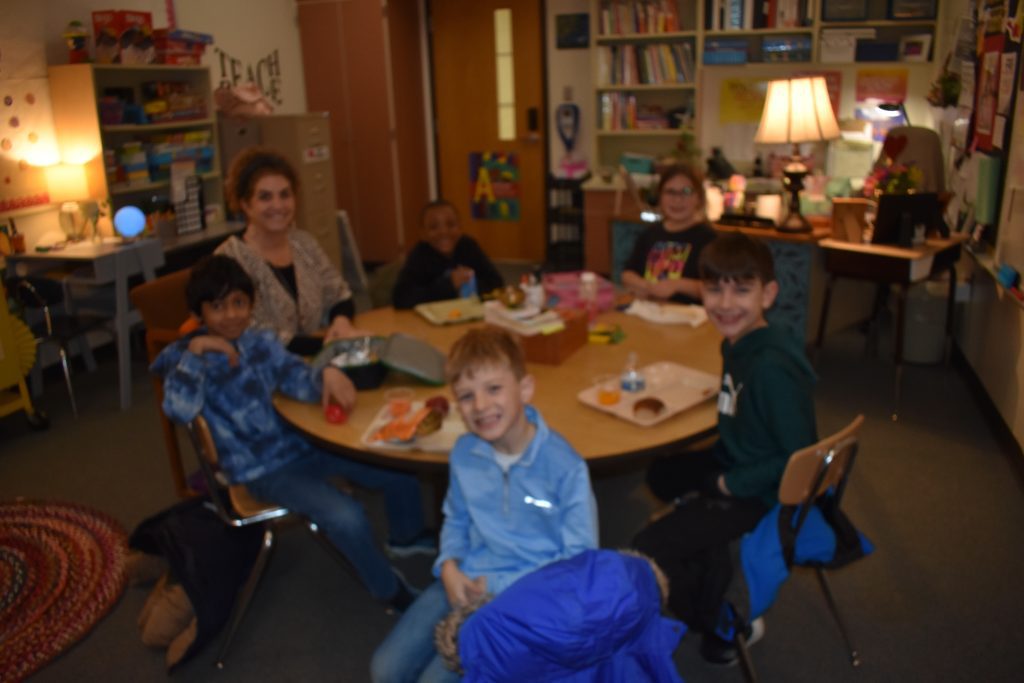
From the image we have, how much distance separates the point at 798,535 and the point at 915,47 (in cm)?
417

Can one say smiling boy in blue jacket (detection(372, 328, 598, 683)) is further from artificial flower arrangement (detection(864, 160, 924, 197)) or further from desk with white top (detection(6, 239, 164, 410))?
desk with white top (detection(6, 239, 164, 410))

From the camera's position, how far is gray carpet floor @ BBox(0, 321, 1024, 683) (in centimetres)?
224

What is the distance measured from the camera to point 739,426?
1.95 metres

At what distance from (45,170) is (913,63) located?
5009mm

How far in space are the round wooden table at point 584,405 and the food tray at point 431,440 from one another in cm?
1

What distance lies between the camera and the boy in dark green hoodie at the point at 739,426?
1.86 metres

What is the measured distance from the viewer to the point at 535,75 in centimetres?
650

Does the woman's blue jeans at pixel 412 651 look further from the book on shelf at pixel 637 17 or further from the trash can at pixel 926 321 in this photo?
the book on shelf at pixel 637 17

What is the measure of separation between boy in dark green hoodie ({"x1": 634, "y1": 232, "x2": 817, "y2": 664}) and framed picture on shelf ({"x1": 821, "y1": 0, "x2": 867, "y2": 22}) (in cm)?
380

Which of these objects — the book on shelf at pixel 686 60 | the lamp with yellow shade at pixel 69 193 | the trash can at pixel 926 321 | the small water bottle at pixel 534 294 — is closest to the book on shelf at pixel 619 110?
the book on shelf at pixel 686 60

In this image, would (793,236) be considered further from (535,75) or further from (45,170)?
(45,170)

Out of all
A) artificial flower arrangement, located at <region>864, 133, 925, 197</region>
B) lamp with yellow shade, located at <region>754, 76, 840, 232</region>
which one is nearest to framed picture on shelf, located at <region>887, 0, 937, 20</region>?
artificial flower arrangement, located at <region>864, 133, 925, 197</region>

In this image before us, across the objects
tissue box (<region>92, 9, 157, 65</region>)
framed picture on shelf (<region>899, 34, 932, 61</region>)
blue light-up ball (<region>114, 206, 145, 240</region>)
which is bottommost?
blue light-up ball (<region>114, 206, 145, 240</region>)

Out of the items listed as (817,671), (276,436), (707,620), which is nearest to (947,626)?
(817,671)
